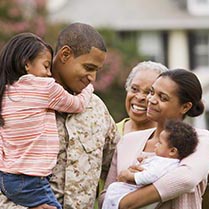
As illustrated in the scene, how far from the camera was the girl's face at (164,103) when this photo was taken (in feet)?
18.1

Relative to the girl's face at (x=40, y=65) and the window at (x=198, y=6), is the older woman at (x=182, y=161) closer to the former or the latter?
the girl's face at (x=40, y=65)

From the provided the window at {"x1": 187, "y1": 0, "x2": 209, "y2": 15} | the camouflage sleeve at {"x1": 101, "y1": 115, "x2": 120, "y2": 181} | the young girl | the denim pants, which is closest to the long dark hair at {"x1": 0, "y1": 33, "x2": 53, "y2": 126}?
the young girl

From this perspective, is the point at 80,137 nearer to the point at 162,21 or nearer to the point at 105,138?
the point at 105,138

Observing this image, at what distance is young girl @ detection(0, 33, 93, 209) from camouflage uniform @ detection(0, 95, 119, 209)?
0.33ft

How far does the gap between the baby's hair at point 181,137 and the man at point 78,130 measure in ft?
1.41

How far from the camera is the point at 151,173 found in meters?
5.31

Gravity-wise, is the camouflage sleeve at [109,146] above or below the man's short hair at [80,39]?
below

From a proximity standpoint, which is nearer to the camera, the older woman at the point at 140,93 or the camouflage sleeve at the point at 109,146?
the camouflage sleeve at the point at 109,146

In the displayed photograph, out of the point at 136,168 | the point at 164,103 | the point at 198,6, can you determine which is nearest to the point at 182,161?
the point at 136,168

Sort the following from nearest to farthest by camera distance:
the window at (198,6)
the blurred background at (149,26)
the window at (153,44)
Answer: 1. the blurred background at (149,26)
2. the window at (153,44)
3. the window at (198,6)

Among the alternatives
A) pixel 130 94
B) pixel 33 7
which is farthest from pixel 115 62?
pixel 130 94

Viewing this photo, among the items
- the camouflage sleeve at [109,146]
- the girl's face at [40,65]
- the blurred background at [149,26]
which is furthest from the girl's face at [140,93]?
the blurred background at [149,26]

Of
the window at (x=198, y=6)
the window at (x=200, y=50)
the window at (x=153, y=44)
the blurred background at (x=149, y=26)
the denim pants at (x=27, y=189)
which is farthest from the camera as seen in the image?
the window at (x=198, y=6)

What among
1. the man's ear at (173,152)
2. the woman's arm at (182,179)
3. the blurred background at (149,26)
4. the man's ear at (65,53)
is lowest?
the blurred background at (149,26)
